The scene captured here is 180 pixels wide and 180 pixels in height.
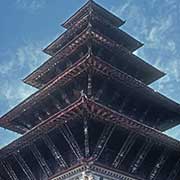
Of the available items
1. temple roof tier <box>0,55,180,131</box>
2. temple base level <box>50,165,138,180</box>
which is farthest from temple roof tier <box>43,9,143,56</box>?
temple base level <box>50,165,138,180</box>

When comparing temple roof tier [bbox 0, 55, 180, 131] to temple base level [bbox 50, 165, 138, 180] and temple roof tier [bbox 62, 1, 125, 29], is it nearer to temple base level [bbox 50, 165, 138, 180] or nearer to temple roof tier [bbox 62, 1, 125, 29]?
temple base level [bbox 50, 165, 138, 180]

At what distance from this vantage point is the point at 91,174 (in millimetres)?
22891

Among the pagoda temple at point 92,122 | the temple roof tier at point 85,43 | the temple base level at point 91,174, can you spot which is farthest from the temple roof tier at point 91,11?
the temple base level at point 91,174

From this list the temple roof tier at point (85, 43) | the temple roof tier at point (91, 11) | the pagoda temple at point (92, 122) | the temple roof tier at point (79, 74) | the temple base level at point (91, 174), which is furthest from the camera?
the temple roof tier at point (91, 11)

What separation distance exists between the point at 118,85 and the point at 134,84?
1.13 metres

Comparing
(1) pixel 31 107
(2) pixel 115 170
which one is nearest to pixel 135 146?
(2) pixel 115 170

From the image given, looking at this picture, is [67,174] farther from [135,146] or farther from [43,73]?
[43,73]

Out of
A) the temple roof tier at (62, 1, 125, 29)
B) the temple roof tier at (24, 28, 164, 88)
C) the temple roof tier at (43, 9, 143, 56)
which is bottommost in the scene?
the temple roof tier at (24, 28, 164, 88)

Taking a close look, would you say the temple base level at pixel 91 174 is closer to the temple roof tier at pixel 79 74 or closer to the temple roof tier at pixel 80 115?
the temple roof tier at pixel 80 115

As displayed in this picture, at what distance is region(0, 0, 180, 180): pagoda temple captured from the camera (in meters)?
23.9

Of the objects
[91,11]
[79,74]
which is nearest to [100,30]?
[91,11]

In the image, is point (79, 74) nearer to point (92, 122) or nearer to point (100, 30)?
point (92, 122)

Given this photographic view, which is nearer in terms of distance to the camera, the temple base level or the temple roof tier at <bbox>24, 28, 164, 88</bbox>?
the temple base level

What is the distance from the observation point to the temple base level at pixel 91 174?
22.9 meters
